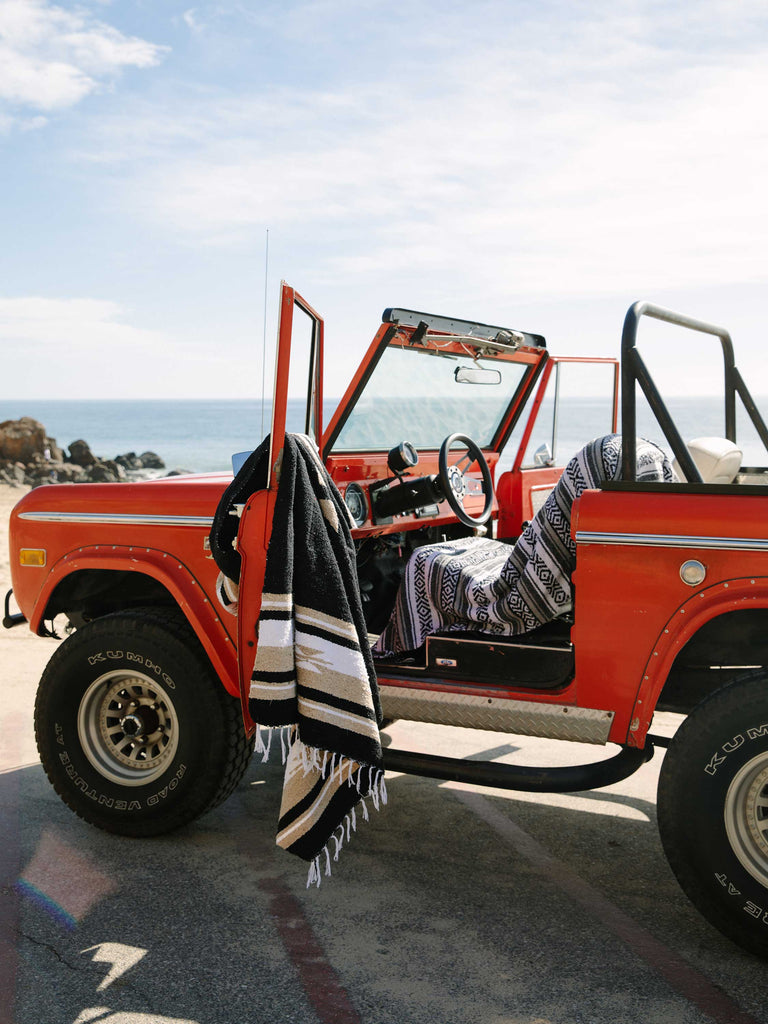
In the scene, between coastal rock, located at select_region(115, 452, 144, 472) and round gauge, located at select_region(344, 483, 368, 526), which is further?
coastal rock, located at select_region(115, 452, 144, 472)

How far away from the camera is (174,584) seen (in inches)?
Result: 147

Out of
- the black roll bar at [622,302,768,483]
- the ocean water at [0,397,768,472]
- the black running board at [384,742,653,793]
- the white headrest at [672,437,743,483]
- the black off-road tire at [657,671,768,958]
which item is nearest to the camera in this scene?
the black off-road tire at [657,671,768,958]

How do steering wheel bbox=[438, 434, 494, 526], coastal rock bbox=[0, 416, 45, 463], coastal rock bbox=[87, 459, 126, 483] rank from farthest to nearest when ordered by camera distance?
coastal rock bbox=[87, 459, 126, 483]
coastal rock bbox=[0, 416, 45, 463]
steering wheel bbox=[438, 434, 494, 526]

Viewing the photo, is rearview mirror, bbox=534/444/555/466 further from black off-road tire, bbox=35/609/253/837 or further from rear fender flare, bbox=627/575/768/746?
rear fender flare, bbox=627/575/768/746

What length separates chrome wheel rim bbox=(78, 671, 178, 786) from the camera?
3.82 meters

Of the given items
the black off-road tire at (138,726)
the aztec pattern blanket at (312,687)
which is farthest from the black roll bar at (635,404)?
the black off-road tire at (138,726)

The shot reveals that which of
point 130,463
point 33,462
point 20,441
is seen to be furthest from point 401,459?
point 130,463

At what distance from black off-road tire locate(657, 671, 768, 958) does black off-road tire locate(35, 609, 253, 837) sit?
172cm

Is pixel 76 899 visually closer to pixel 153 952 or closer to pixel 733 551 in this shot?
pixel 153 952

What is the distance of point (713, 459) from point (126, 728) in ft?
8.20

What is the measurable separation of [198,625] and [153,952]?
1.17 m

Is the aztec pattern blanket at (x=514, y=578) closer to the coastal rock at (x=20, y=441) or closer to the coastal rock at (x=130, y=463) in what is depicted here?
the coastal rock at (x=20, y=441)

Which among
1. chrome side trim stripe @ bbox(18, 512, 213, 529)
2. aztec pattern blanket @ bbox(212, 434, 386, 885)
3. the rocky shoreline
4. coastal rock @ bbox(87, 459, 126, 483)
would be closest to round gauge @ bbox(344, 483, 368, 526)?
chrome side trim stripe @ bbox(18, 512, 213, 529)

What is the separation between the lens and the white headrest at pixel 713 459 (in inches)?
140
